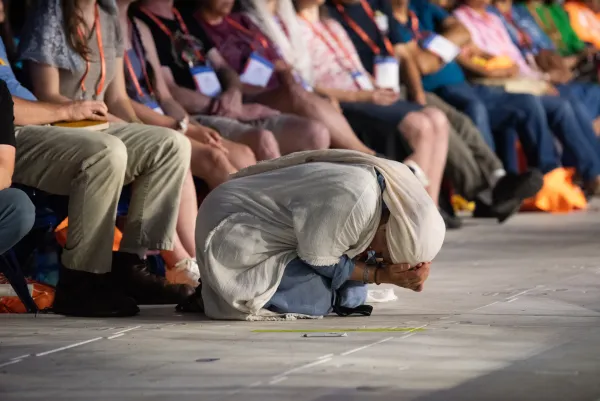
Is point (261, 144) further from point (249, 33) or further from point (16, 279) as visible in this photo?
point (16, 279)

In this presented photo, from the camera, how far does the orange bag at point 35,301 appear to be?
4355 millimetres

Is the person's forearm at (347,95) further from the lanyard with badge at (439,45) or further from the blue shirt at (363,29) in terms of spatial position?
the lanyard with badge at (439,45)

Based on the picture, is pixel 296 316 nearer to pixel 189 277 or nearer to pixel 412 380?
pixel 189 277

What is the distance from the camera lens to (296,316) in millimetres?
4051

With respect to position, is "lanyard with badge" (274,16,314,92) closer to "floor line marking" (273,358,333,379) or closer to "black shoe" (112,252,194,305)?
"black shoe" (112,252,194,305)

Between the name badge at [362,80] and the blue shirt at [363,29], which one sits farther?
the blue shirt at [363,29]

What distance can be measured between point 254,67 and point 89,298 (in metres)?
2.31

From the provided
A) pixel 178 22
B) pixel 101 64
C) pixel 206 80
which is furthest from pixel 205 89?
pixel 101 64

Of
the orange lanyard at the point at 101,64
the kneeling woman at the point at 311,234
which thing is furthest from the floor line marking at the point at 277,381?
the orange lanyard at the point at 101,64

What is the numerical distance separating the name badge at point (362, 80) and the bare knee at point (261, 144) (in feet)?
4.82

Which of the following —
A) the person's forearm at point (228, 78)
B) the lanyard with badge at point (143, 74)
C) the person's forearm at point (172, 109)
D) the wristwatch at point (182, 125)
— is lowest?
the person's forearm at point (228, 78)

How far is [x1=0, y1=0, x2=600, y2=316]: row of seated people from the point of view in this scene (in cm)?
434

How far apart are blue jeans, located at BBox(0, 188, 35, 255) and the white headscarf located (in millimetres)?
2669

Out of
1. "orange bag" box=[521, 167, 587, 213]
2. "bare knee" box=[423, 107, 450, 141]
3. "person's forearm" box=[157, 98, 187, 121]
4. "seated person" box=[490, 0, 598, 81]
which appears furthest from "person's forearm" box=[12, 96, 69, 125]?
"seated person" box=[490, 0, 598, 81]
